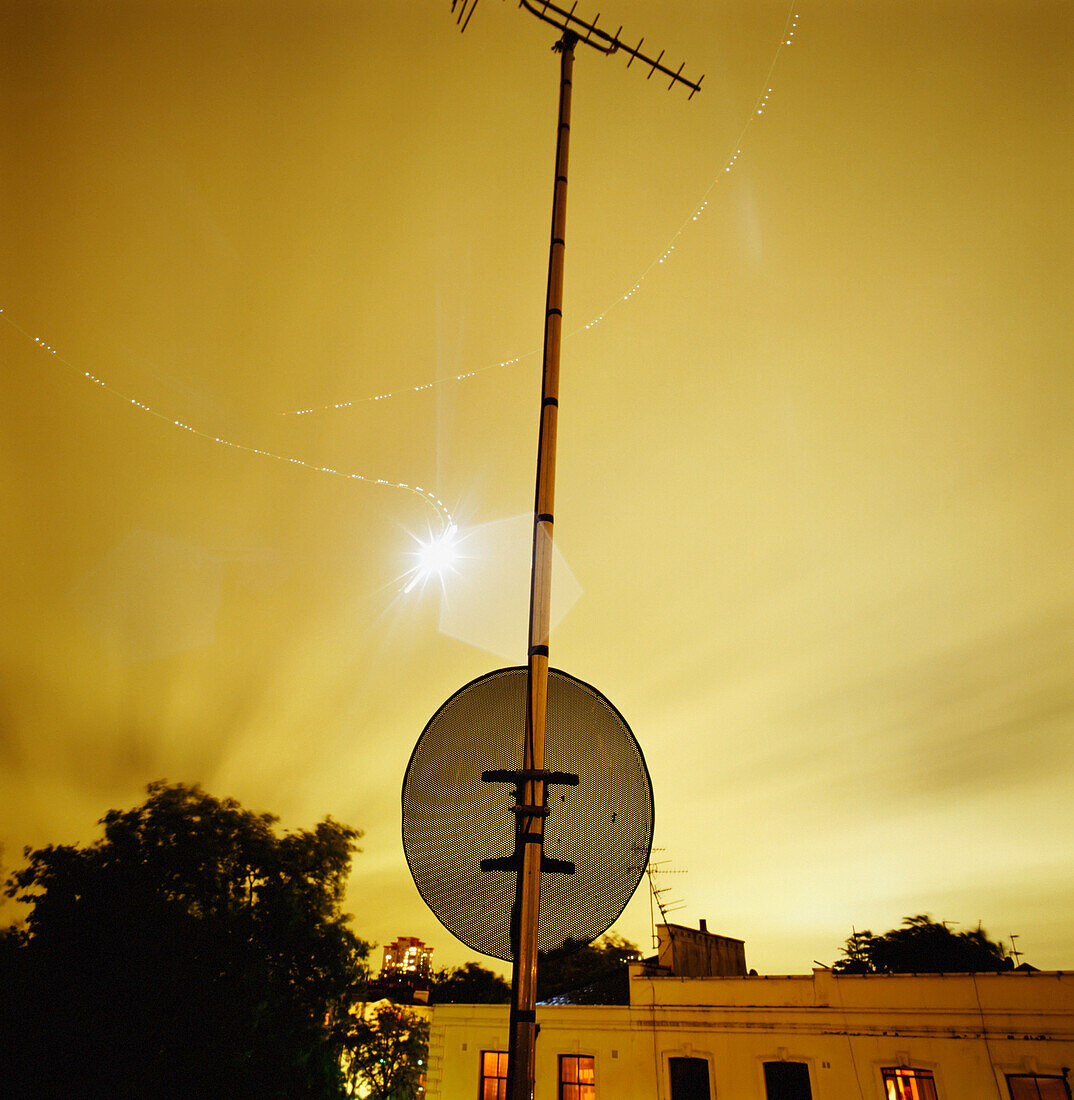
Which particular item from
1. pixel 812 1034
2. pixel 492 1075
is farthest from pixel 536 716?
pixel 492 1075

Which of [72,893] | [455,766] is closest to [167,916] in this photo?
[72,893]

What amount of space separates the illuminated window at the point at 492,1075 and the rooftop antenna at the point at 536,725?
714 inches

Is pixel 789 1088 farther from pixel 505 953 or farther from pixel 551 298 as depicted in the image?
pixel 551 298

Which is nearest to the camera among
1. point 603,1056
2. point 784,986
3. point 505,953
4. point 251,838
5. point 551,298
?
point 505,953

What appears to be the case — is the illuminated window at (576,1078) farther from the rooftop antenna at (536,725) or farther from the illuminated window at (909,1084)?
the rooftop antenna at (536,725)

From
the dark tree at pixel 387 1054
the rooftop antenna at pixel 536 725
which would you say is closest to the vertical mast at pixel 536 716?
the rooftop antenna at pixel 536 725

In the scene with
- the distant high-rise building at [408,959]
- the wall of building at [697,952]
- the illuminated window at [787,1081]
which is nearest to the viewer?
the illuminated window at [787,1081]

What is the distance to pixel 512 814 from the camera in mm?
2684

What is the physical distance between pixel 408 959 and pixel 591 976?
63.9 ft

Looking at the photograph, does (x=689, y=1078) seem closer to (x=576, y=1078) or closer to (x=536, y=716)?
(x=576, y=1078)

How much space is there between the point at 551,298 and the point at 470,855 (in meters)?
2.59

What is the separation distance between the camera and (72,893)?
16.1 metres

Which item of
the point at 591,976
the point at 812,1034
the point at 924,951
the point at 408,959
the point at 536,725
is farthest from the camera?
the point at 408,959

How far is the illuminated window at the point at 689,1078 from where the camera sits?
48.9 feet
